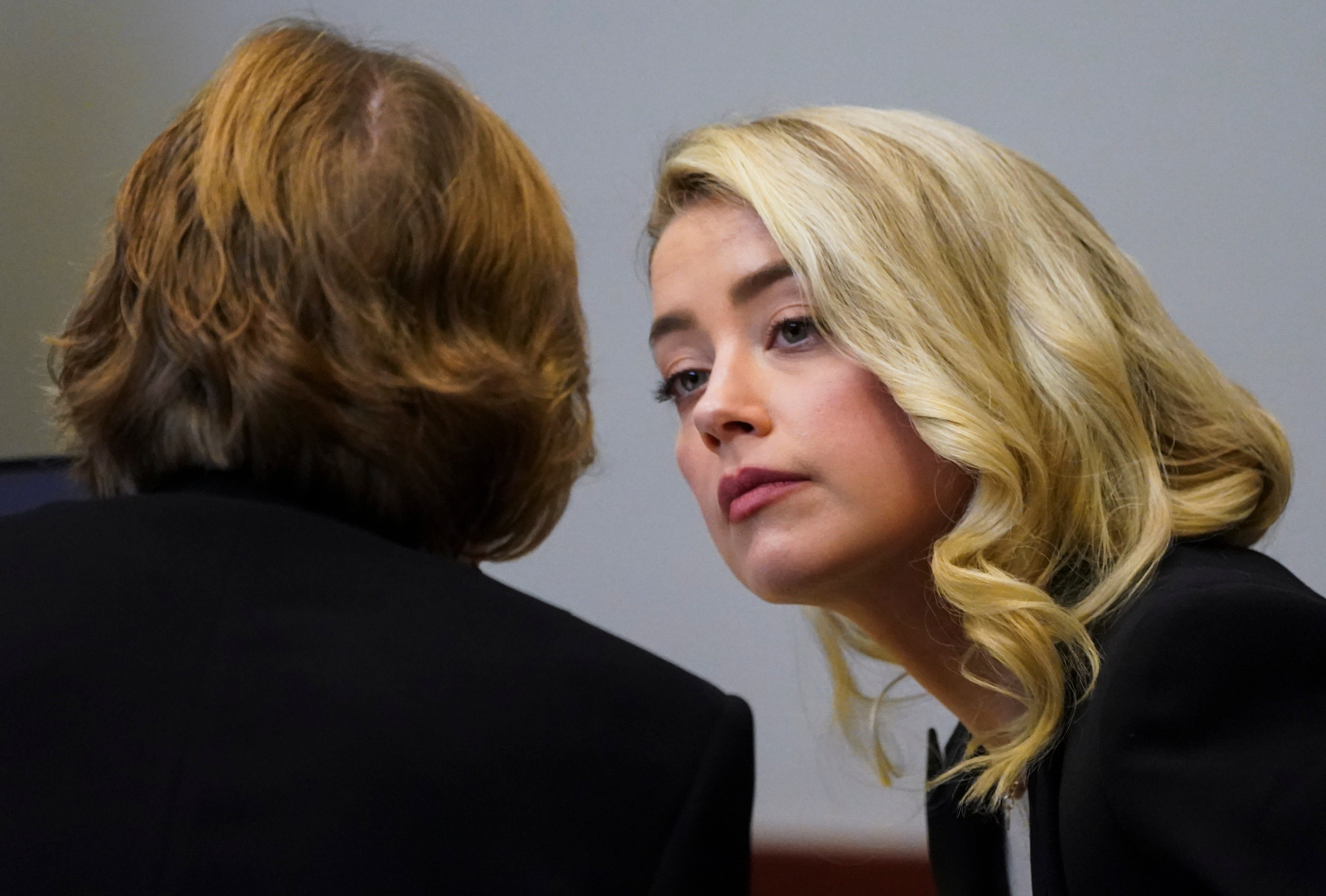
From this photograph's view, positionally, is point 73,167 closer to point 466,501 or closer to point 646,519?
point 646,519

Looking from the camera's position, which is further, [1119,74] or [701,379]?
[1119,74]

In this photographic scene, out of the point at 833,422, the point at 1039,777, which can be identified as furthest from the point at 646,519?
the point at 1039,777

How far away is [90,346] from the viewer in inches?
27.8

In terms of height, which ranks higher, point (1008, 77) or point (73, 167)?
point (1008, 77)

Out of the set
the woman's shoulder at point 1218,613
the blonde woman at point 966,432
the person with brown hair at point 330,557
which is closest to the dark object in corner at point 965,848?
the blonde woman at point 966,432

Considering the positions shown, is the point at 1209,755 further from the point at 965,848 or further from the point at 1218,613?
the point at 965,848

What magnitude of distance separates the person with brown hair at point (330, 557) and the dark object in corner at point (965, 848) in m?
0.60

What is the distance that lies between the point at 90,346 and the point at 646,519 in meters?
0.91

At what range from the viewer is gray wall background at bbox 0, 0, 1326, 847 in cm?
141

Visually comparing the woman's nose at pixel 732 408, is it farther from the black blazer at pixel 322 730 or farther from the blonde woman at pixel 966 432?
the black blazer at pixel 322 730

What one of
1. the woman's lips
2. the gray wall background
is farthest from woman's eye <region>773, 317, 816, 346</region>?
the gray wall background

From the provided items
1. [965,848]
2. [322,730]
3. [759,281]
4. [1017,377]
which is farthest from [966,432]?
[322,730]

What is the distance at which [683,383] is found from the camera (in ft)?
3.77

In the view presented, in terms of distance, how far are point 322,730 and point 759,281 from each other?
57 centimetres
